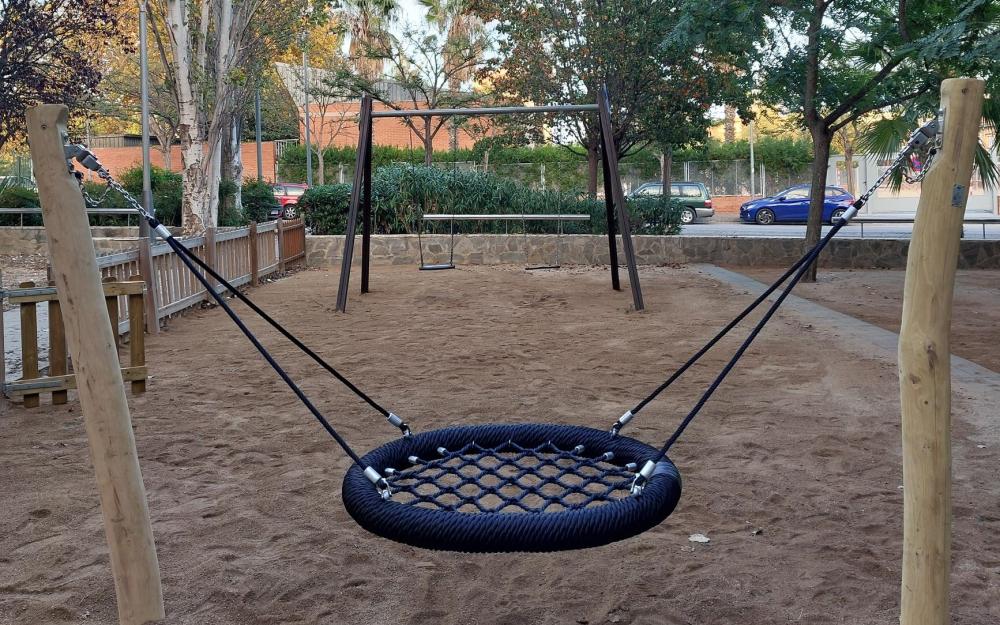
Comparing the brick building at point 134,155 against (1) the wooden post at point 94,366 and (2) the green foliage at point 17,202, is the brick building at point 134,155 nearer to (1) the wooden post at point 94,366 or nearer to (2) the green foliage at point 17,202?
(2) the green foliage at point 17,202

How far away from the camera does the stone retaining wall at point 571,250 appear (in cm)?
1476

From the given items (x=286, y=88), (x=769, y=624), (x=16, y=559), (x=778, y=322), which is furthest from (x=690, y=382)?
(x=286, y=88)

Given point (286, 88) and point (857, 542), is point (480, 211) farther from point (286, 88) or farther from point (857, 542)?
point (286, 88)

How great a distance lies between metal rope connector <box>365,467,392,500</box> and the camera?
116 inches

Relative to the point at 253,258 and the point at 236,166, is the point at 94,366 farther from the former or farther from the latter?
the point at 236,166

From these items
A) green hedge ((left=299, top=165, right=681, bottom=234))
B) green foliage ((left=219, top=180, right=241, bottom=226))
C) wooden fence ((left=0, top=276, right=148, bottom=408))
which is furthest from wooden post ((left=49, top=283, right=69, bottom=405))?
green foliage ((left=219, top=180, right=241, bottom=226))

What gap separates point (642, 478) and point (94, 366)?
164 centimetres

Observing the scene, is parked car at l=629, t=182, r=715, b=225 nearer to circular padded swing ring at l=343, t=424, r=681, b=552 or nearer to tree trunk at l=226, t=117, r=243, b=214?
tree trunk at l=226, t=117, r=243, b=214

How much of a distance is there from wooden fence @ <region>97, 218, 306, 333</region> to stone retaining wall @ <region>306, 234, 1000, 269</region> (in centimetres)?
93

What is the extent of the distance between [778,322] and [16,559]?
6.74m

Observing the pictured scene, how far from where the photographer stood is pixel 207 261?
392 inches

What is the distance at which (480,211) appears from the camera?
15750 mm

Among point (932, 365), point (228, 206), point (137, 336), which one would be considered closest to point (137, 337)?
point (137, 336)

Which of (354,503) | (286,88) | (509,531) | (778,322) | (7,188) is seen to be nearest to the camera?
(509,531)
